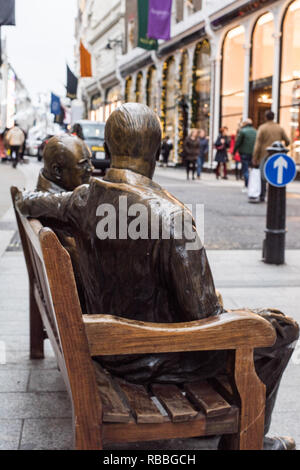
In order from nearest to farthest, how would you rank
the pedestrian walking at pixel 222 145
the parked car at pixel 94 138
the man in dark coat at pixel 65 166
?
the man in dark coat at pixel 65 166 < the pedestrian walking at pixel 222 145 < the parked car at pixel 94 138

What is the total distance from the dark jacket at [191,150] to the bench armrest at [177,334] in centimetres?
1961

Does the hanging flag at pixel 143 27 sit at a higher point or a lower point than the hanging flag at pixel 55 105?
Result: higher

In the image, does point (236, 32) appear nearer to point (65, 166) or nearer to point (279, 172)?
point (279, 172)

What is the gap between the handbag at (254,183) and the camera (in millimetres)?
13086

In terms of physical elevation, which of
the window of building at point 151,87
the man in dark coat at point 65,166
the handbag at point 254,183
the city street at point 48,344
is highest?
the window of building at point 151,87

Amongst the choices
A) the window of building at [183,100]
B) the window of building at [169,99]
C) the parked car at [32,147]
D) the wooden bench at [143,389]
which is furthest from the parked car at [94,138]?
the parked car at [32,147]

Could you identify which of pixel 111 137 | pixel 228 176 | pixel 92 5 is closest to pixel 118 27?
pixel 92 5

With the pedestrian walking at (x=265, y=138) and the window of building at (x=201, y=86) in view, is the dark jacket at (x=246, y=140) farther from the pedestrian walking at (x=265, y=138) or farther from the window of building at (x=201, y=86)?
the window of building at (x=201, y=86)

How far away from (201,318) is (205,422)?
0.29 metres

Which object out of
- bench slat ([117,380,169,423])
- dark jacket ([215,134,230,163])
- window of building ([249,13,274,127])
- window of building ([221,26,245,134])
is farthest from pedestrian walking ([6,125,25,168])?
bench slat ([117,380,169,423])

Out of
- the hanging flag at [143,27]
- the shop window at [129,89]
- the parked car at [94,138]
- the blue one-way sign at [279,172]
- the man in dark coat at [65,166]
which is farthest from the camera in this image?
the shop window at [129,89]

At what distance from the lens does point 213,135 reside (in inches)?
1075

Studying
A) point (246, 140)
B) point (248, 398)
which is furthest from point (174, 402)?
point (246, 140)

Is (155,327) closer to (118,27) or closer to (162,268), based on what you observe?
(162,268)
